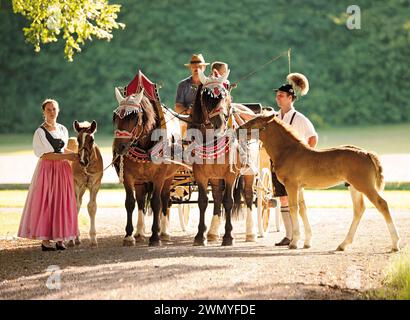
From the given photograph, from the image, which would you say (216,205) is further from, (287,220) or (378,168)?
(378,168)

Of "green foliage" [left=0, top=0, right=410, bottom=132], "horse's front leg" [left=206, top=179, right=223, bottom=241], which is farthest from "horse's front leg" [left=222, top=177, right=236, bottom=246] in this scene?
"green foliage" [left=0, top=0, right=410, bottom=132]

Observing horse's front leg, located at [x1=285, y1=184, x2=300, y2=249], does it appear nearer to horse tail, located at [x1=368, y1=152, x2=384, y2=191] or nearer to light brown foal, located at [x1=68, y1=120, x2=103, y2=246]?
horse tail, located at [x1=368, y1=152, x2=384, y2=191]

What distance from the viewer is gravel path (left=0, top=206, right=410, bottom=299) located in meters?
7.75

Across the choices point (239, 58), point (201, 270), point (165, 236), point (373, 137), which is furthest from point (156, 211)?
point (239, 58)

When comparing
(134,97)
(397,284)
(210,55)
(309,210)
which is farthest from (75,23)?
(210,55)

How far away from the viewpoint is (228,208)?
37.3ft

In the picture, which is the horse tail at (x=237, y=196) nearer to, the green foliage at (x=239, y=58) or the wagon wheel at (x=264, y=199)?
the wagon wheel at (x=264, y=199)

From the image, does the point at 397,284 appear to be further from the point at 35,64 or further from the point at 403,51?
the point at 35,64

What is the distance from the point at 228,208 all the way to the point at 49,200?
7.69 feet

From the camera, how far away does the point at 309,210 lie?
58.4ft

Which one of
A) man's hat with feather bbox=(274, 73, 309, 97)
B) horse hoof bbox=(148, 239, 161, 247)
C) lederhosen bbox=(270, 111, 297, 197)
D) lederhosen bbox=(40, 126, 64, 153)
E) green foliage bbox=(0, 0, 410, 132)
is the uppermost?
green foliage bbox=(0, 0, 410, 132)

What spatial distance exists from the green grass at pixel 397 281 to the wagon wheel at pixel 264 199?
11.9ft

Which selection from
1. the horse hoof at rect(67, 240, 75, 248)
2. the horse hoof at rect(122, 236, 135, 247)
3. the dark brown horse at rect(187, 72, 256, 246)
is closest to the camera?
the dark brown horse at rect(187, 72, 256, 246)

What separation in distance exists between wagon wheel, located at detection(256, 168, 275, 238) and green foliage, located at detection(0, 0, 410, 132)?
27085mm
